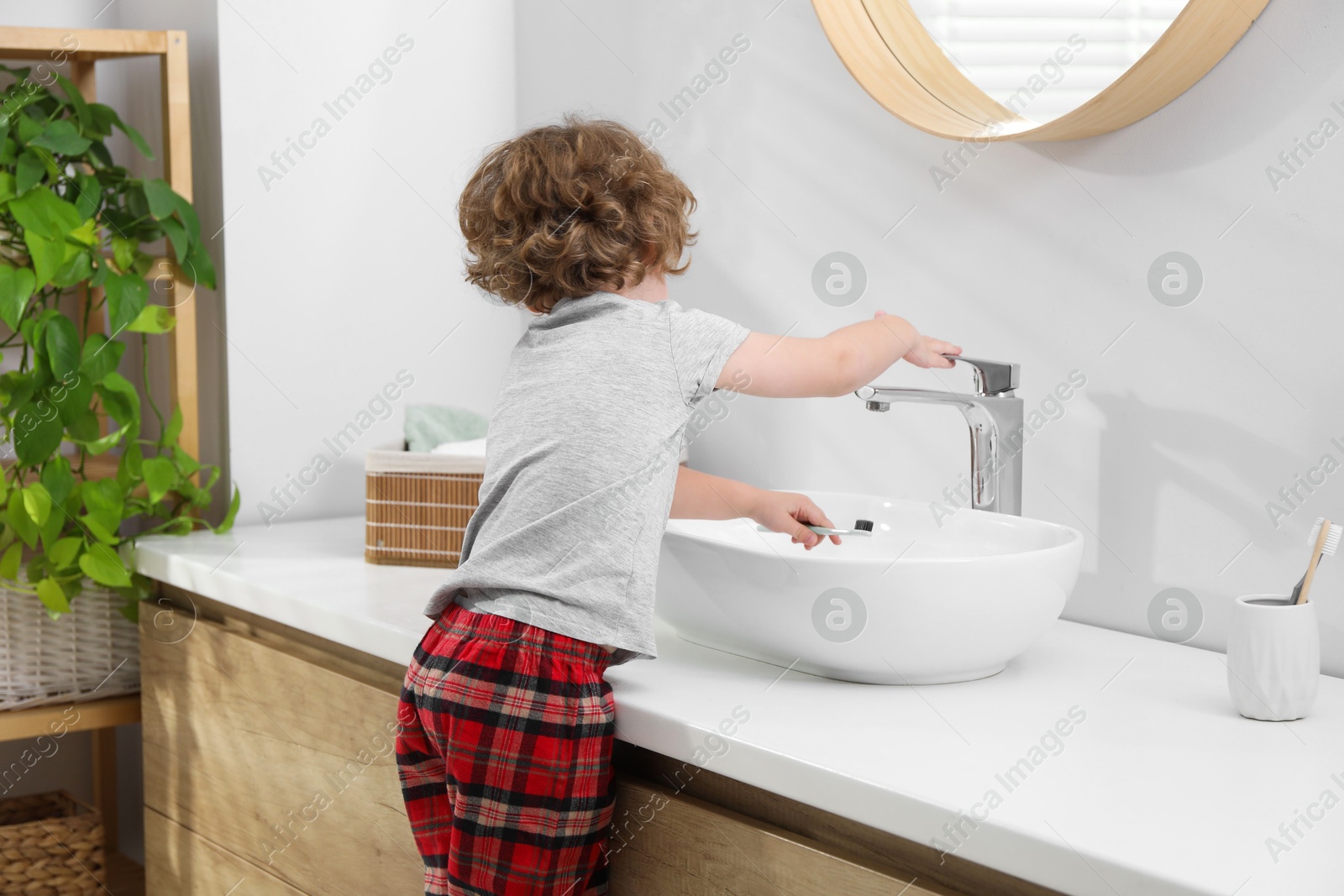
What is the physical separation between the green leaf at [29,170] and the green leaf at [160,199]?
0.38 feet

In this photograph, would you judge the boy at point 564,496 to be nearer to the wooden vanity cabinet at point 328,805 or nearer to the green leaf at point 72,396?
the wooden vanity cabinet at point 328,805

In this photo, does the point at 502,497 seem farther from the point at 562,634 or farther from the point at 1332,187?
the point at 1332,187

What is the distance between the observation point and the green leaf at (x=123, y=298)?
1.41m

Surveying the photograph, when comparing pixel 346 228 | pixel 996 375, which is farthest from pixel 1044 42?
pixel 346 228

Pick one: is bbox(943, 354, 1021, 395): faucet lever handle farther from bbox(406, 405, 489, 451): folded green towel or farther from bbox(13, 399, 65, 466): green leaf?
bbox(13, 399, 65, 466): green leaf

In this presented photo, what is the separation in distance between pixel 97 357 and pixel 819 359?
0.93m

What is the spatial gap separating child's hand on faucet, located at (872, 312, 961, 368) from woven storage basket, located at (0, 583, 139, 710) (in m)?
1.09

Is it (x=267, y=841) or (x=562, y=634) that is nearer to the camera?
(x=562, y=634)

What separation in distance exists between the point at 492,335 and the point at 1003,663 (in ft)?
3.68

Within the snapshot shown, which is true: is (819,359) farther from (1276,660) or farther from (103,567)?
(103,567)

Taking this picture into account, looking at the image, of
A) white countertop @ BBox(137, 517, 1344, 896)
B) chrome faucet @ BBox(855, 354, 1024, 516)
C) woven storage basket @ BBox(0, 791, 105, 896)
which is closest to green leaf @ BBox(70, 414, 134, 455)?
white countertop @ BBox(137, 517, 1344, 896)

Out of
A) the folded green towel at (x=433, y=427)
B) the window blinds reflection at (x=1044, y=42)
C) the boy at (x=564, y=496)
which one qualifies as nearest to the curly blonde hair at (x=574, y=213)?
the boy at (x=564, y=496)

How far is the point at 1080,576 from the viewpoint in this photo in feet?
3.89

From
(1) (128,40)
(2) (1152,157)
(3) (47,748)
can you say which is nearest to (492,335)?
(1) (128,40)
